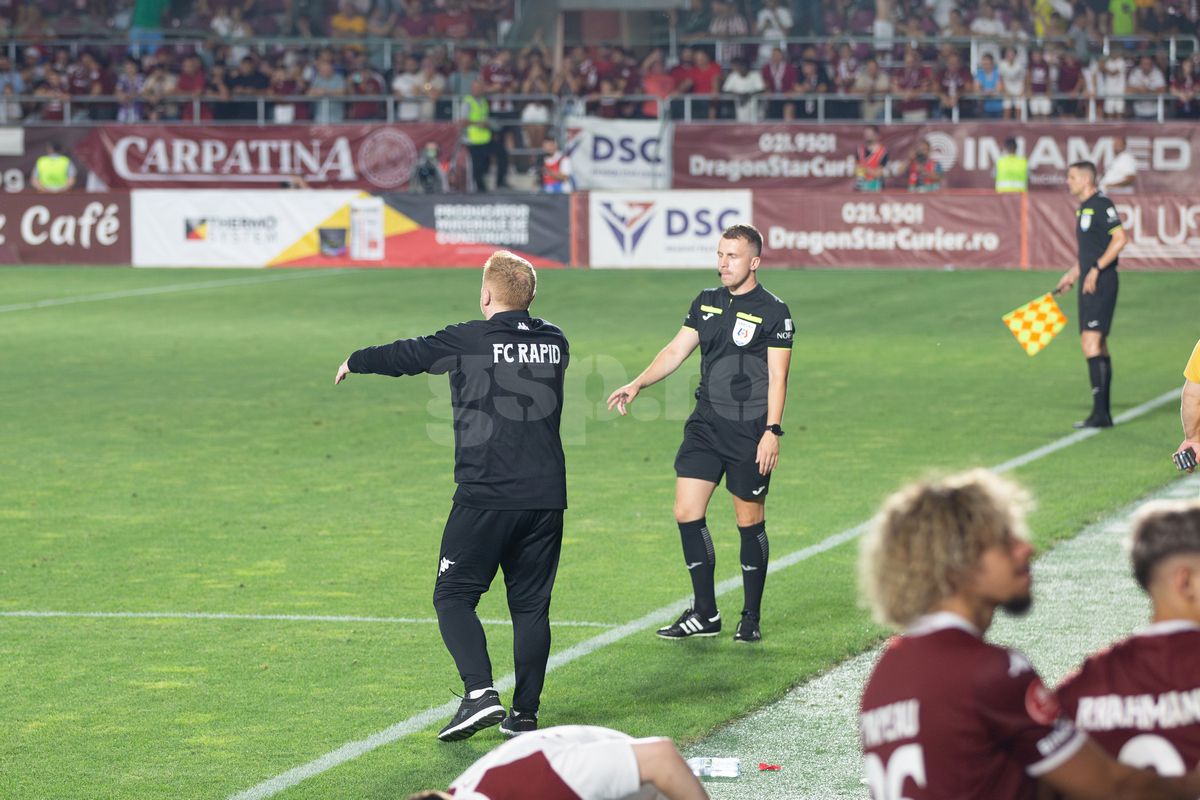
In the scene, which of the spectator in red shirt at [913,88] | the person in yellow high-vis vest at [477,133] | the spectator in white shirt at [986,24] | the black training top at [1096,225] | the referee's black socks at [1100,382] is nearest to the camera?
the referee's black socks at [1100,382]

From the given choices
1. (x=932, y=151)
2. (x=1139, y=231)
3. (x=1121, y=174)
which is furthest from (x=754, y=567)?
(x=932, y=151)

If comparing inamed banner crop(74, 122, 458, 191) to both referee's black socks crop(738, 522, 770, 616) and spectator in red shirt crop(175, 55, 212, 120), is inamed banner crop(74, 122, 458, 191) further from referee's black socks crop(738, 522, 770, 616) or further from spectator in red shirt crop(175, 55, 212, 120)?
referee's black socks crop(738, 522, 770, 616)

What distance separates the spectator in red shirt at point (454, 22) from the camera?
41.3 metres

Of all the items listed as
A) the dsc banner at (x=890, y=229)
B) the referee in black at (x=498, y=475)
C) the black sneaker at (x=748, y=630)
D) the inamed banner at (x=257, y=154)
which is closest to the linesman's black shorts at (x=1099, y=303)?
the black sneaker at (x=748, y=630)

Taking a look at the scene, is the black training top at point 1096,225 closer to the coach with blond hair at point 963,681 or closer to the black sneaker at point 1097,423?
the black sneaker at point 1097,423

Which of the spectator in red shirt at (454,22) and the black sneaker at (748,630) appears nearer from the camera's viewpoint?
the black sneaker at (748,630)

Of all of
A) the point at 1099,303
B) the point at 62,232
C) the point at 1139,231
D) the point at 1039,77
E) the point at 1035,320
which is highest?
the point at 1039,77

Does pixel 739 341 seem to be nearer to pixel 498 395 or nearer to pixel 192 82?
pixel 498 395

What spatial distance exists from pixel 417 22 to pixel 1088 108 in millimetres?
14981

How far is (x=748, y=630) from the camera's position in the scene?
9031 millimetres

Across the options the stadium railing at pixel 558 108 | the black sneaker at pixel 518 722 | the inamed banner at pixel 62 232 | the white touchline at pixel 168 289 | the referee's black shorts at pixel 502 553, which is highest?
the stadium railing at pixel 558 108

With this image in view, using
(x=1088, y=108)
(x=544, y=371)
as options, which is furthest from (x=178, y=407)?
(x=1088, y=108)

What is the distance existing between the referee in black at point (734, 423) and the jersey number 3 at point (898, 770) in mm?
5000

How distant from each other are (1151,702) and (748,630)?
510 cm
